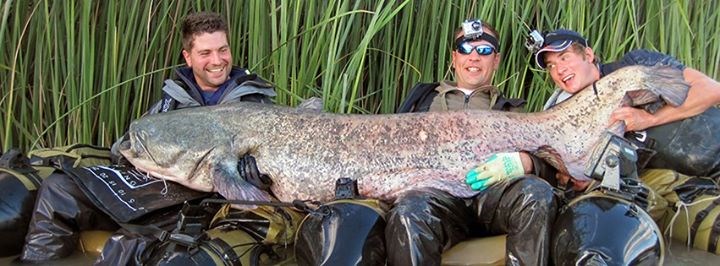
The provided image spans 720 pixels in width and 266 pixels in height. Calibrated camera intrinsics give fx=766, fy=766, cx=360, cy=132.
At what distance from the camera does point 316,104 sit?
3.72 meters

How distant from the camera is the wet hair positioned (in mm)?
3795

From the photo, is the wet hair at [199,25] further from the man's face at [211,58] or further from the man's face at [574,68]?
the man's face at [574,68]

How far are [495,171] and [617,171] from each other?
0.50 metres

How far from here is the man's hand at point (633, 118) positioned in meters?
3.41

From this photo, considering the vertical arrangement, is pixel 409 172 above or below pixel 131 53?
below

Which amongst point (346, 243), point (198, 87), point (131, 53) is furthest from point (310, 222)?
point (131, 53)

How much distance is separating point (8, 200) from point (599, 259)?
7.91 feet

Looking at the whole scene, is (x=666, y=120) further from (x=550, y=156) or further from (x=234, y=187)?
(x=234, y=187)

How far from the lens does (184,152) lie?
346 centimetres

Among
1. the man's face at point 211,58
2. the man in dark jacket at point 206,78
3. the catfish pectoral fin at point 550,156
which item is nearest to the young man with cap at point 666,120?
the catfish pectoral fin at point 550,156

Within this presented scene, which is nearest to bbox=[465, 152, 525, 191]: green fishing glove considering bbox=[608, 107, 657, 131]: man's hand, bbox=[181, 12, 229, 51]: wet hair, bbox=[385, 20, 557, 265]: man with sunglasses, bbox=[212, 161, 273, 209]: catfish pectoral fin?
bbox=[385, 20, 557, 265]: man with sunglasses

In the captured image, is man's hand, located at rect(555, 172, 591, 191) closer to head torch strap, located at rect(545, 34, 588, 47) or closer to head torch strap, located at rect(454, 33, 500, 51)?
head torch strap, located at rect(545, 34, 588, 47)

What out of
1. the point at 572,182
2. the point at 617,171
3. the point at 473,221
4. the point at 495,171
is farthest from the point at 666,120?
the point at 473,221

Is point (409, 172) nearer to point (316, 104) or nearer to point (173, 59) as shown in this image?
point (316, 104)
